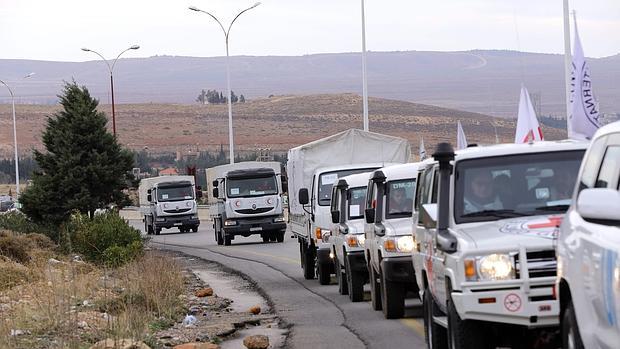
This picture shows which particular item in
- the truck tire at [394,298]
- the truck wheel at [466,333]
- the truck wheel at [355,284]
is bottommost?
the truck wheel at [355,284]

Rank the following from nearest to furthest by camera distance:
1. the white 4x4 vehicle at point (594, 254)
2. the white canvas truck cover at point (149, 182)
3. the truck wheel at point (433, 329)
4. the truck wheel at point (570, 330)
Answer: the white 4x4 vehicle at point (594, 254), the truck wheel at point (570, 330), the truck wheel at point (433, 329), the white canvas truck cover at point (149, 182)

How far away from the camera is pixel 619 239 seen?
24.6 ft

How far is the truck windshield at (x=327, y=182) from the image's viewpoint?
2639cm

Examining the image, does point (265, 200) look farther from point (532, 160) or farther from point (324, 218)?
point (532, 160)

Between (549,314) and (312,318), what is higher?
(549,314)

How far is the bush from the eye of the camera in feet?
115

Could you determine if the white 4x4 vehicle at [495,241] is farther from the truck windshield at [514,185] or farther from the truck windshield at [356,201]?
the truck windshield at [356,201]

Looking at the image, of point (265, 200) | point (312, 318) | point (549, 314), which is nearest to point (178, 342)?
point (312, 318)

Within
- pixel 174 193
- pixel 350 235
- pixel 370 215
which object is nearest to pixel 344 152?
pixel 350 235

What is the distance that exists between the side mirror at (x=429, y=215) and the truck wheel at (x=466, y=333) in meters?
1.16

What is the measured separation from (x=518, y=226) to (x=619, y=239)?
12.3 feet

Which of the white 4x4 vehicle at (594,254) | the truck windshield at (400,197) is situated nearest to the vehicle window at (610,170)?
the white 4x4 vehicle at (594,254)

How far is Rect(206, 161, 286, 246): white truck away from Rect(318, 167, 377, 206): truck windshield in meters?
19.8

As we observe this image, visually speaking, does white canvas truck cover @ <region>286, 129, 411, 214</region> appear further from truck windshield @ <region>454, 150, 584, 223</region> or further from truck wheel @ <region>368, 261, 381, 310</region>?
truck windshield @ <region>454, 150, 584, 223</region>
